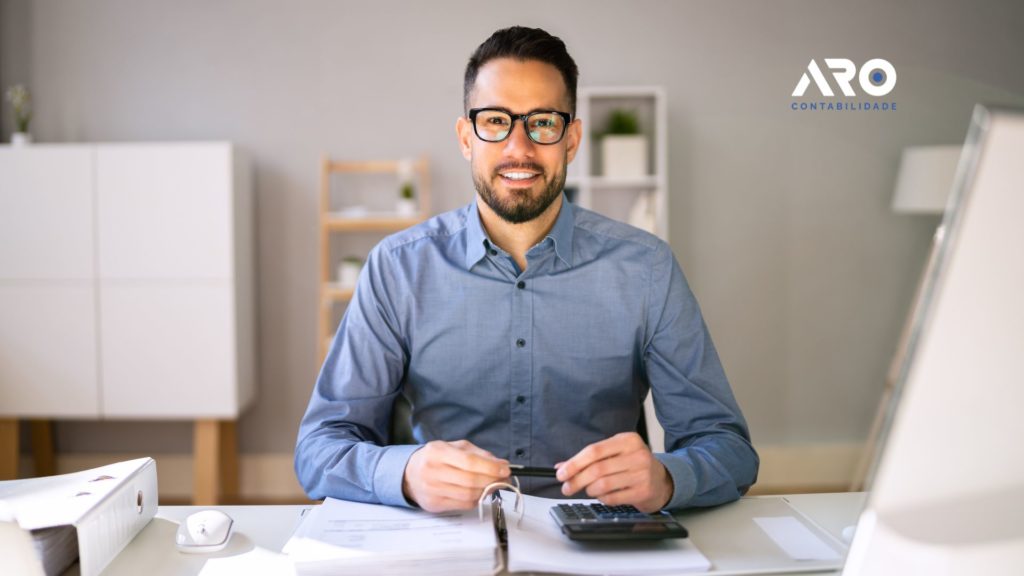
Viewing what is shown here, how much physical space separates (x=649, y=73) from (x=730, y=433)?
1.92 m

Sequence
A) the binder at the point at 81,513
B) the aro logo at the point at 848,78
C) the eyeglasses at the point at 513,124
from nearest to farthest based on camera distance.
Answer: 1. the binder at the point at 81,513
2. the aro logo at the point at 848,78
3. the eyeglasses at the point at 513,124

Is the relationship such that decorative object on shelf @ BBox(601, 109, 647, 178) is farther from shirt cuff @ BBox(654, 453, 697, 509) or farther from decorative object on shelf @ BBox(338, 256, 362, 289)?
shirt cuff @ BBox(654, 453, 697, 509)

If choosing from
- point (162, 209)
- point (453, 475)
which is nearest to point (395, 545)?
point (453, 475)

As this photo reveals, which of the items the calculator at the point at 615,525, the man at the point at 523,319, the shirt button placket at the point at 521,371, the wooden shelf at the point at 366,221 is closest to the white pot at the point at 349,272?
the wooden shelf at the point at 366,221

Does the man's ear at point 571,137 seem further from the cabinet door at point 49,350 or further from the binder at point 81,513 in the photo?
the cabinet door at point 49,350

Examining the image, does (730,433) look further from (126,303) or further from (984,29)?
(126,303)

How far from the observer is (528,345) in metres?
1.16

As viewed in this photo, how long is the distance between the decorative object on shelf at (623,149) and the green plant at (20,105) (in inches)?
78.6

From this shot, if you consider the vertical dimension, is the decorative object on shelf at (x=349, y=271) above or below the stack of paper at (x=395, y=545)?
above

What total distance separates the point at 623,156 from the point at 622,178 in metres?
0.08

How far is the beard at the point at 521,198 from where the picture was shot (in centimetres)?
116

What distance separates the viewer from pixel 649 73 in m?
Answer: 2.72

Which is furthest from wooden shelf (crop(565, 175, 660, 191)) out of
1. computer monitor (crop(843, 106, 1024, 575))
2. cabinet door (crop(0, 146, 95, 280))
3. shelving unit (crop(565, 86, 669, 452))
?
computer monitor (crop(843, 106, 1024, 575))

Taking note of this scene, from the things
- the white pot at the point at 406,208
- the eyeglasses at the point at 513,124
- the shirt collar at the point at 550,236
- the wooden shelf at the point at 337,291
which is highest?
the eyeglasses at the point at 513,124
